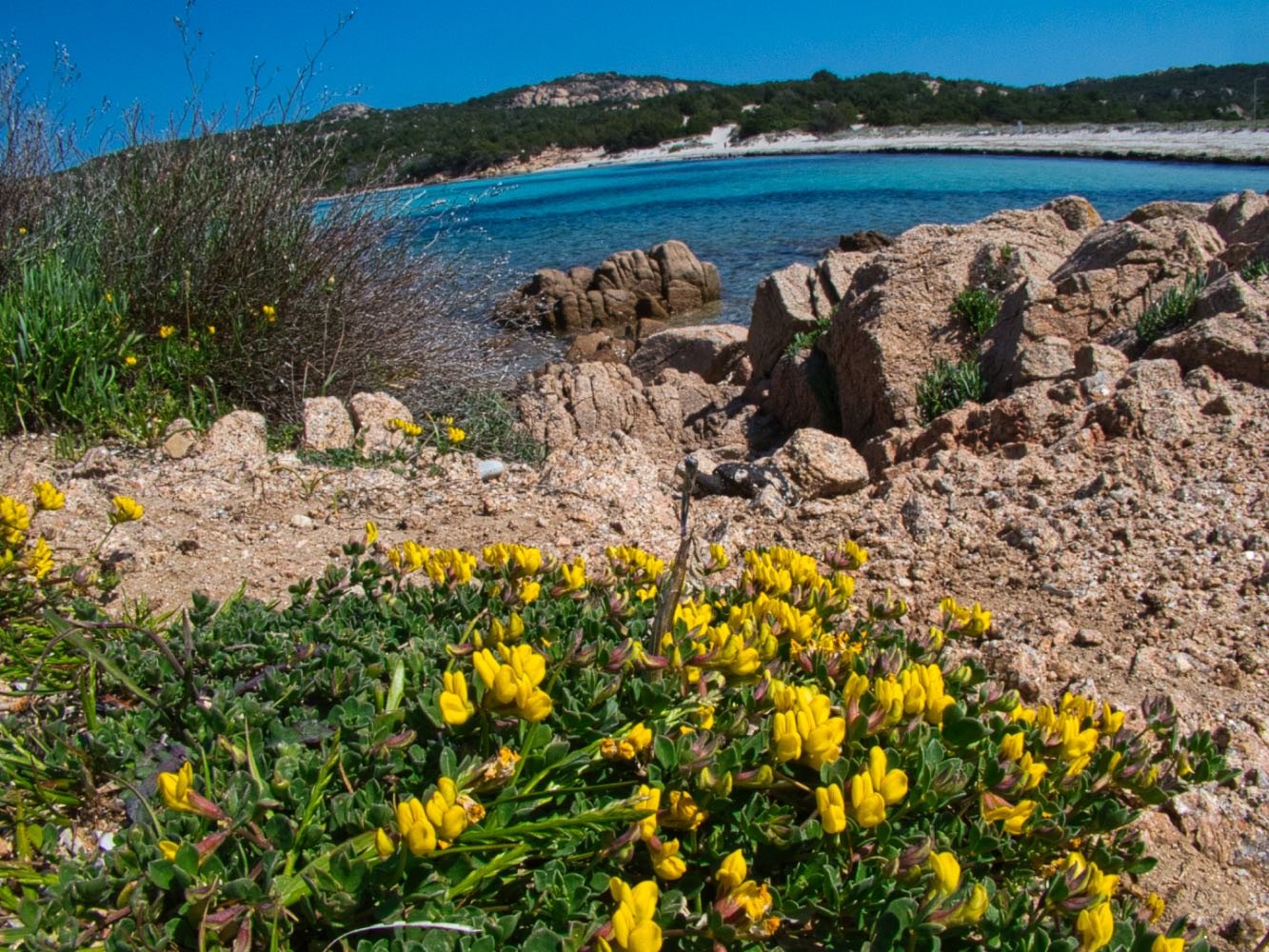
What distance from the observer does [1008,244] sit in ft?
20.5

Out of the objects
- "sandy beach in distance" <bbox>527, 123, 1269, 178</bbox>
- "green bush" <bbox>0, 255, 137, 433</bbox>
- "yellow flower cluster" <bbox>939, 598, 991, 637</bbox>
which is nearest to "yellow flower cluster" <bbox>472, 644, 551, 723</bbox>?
"yellow flower cluster" <bbox>939, 598, 991, 637</bbox>

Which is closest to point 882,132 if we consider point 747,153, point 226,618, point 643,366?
point 747,153

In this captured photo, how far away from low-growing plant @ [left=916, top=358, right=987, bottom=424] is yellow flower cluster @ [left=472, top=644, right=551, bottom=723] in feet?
13.6

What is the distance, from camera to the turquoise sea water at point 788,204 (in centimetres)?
2370

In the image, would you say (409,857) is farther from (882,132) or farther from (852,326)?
(882,132)

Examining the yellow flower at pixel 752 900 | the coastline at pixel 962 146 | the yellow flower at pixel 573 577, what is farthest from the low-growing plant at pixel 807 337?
the yellow flower at pixel 752 900

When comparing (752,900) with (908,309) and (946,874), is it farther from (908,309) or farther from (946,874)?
(908,309)

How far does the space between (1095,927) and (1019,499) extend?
7.50 ft

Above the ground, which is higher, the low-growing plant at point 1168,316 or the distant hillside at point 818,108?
the distant hillside at point 818,108

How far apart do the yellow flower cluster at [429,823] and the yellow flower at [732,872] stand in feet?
1.10

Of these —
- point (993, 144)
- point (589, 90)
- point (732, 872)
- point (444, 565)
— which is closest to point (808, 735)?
point (732, 872)

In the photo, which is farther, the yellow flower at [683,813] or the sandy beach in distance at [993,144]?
the sandy beach in distance at [993,144]

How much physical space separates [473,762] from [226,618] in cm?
98

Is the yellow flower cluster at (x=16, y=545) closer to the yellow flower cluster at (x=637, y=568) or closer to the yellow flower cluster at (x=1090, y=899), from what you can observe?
the yellow flower cluster at (x=637, y=568)
